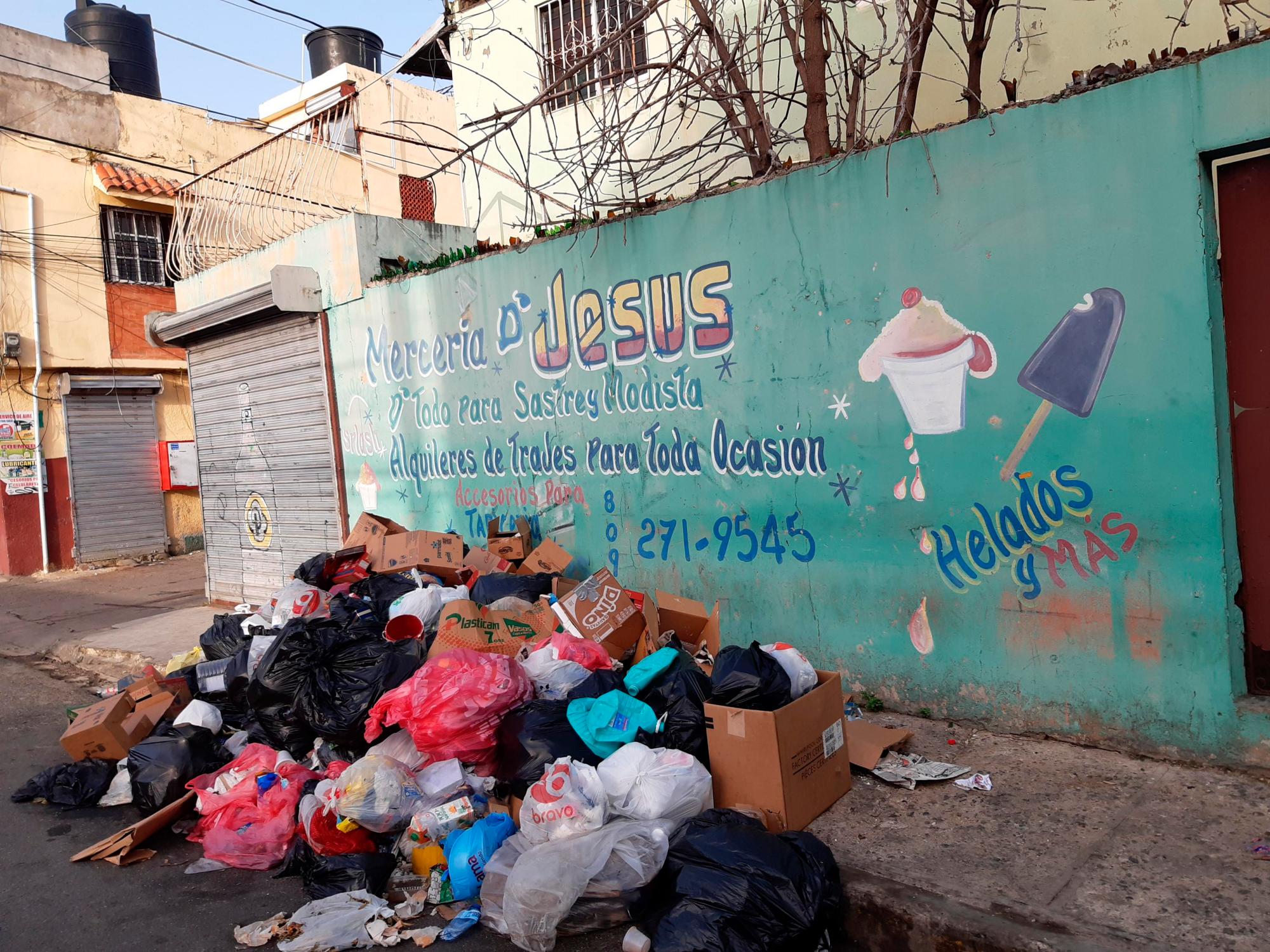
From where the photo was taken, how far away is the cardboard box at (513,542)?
20.0 ft

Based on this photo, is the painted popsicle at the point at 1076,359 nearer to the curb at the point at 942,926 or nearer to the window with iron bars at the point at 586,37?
the curb at the point at 942,926

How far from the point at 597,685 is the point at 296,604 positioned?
2.85 metres

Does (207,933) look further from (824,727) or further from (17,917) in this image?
(824,727)

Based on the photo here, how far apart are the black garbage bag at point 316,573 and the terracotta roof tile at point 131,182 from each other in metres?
10.8

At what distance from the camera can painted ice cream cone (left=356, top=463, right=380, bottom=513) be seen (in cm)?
764

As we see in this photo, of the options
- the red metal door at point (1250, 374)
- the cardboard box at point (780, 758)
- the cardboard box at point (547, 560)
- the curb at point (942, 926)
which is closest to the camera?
the curb at point (942, 926)

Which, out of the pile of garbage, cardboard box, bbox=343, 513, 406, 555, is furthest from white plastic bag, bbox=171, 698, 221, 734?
cardboard box, bbox=343, 513, 406, 555

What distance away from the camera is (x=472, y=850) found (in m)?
3.36

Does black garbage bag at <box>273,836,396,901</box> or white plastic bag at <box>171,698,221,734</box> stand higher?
white plastic bag at <box>171,698,221,734</box>

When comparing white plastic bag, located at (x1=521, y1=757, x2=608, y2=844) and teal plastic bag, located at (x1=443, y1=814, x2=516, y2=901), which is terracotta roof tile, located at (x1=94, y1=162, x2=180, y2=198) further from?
white plastic bag, located at (x1=521, y1=757, x2=608, y2=844)

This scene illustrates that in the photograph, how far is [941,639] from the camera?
4.20 meters

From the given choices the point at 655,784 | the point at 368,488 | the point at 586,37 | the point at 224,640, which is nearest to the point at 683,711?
the point at 655,784

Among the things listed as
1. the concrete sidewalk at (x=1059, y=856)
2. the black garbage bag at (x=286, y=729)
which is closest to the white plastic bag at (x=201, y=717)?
the black garbage bag at (x=286, y=729)

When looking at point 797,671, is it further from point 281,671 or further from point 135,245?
point 135,245
